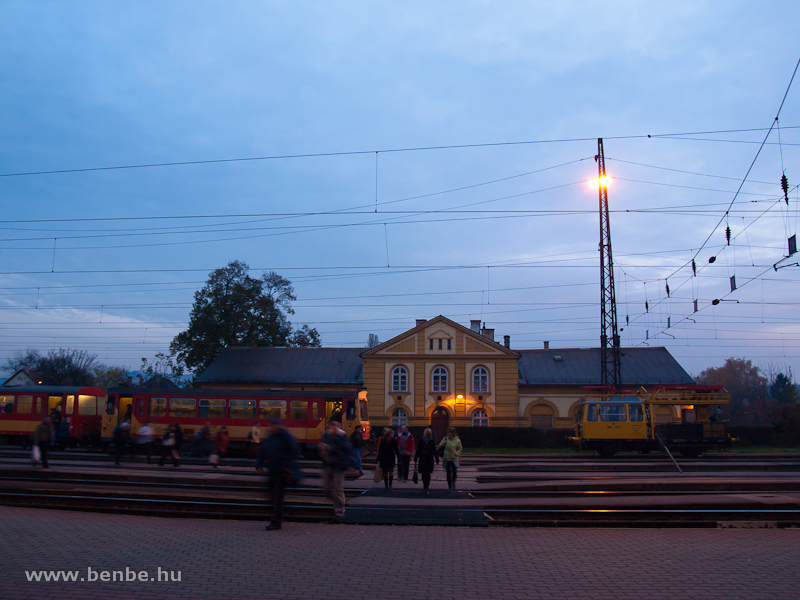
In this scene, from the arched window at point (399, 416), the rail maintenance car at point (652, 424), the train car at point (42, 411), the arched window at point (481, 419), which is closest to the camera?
the rail maintenance car at point (652, 424)

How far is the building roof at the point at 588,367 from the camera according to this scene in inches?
1849

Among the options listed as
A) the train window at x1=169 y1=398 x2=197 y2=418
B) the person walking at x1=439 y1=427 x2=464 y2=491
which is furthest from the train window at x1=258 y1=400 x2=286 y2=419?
the person walking at x1=439 y1=427 x2=464 y2=491

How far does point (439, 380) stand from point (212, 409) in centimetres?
2152

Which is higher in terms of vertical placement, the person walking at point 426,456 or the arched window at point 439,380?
the arched window at point 439,380

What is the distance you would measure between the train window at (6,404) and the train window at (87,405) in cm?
325

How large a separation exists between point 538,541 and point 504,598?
304cm

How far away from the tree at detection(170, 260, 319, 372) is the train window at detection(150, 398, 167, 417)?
26255mm

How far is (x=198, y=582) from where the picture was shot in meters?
6.79

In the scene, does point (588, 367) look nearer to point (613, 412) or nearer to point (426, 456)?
point (613, 412)

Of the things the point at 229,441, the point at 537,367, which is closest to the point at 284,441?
the point at 229,441

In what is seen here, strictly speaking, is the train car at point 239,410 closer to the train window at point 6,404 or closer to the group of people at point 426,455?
the train window at point 6,404

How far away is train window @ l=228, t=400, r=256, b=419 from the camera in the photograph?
2727 cm

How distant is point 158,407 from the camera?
90.9ft

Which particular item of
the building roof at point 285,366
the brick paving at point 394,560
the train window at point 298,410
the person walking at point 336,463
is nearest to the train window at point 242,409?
the train window at point 298,410
